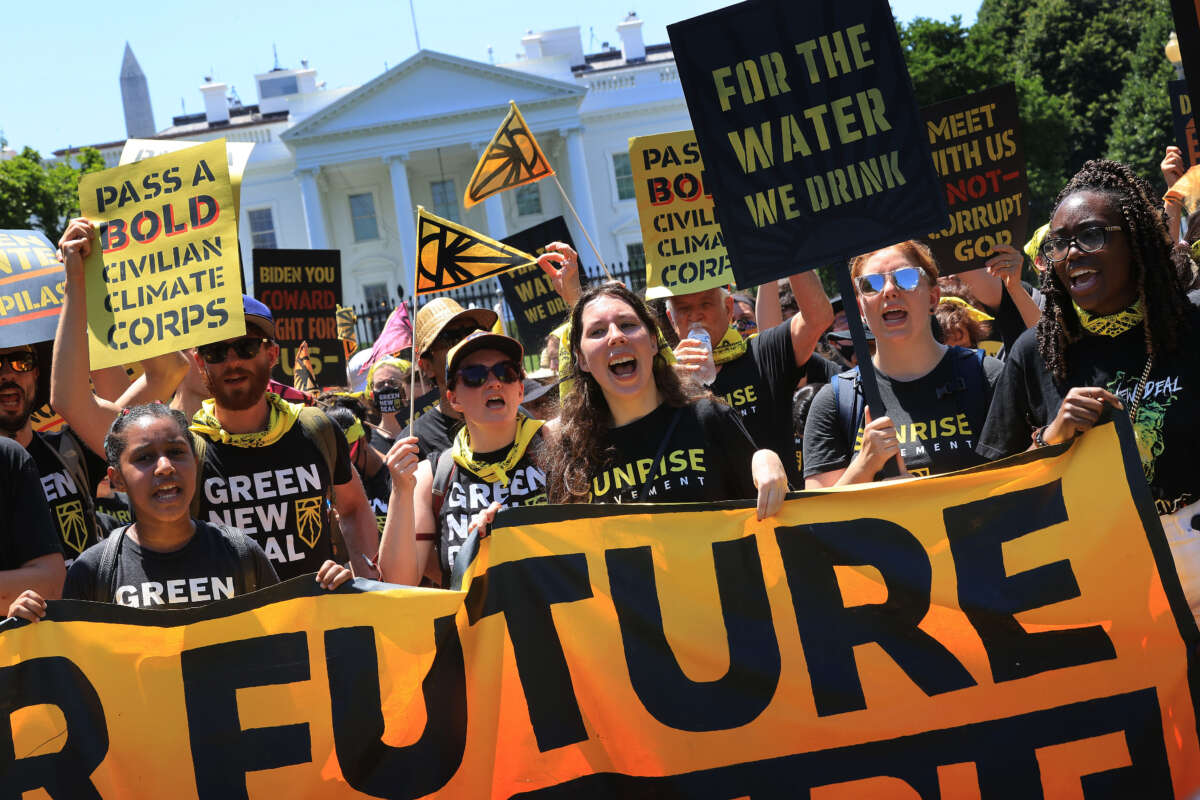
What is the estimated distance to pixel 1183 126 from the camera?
294 inches

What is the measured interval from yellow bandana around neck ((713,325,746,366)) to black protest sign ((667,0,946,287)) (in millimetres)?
1376

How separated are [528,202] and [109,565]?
50909mm

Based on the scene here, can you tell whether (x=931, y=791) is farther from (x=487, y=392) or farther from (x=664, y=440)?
(x=487, y=392)

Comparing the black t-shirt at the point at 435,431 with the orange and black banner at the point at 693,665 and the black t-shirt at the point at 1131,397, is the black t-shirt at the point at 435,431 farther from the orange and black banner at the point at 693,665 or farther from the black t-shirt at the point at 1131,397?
the black t-shirt at the point at 1131,397

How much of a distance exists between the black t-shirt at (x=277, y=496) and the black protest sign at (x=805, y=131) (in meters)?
1.75

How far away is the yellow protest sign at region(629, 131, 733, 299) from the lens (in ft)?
19.8

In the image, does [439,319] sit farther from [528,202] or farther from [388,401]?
[528,202]

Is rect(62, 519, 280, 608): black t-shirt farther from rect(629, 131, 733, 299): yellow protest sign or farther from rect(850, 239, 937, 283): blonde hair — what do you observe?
rect(629, 131, 733, 299): yellow protest sign

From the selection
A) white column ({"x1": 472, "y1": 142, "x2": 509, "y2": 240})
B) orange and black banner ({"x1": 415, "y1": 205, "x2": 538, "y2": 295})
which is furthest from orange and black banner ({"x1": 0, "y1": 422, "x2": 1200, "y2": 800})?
white column ({"x1": 472, "y1": 142, "x2": 509, "y2": 240})

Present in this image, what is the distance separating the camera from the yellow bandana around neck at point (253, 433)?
179 inches

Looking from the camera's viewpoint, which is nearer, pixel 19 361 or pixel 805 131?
pixel 805 131

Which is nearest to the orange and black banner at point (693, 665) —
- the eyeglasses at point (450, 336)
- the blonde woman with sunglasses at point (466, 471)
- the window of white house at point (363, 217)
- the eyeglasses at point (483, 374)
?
the blonde woman with sunglasses at point (466, 471)

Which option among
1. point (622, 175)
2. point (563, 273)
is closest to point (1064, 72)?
point (622, 175)

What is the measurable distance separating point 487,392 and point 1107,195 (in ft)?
6.46
